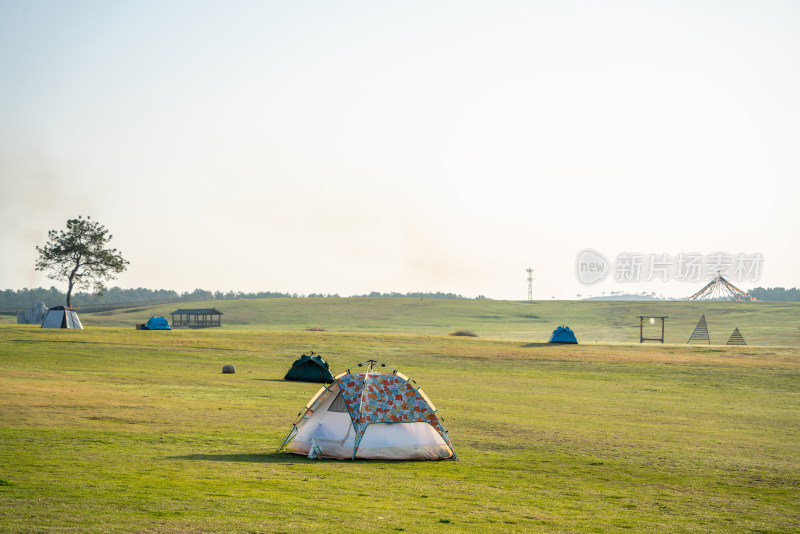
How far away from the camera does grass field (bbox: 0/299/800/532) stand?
15.1 m

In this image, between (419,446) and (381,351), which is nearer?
(419,446)

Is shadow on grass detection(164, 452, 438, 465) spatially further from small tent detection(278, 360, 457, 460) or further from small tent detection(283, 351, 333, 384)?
small tent detection(283, 351, 333, 384)

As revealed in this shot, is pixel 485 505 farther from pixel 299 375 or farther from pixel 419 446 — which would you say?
pixel 299 375

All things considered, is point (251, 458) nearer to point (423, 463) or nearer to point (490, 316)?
point (423, 463)

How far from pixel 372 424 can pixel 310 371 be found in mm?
25811

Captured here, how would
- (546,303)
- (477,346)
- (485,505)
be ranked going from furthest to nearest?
(546,303), (477,346), (485,505)

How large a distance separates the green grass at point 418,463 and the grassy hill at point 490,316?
247 ft

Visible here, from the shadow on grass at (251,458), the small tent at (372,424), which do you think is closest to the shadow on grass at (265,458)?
the shadow on grass at (251,458)

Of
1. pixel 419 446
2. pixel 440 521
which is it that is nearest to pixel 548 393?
pixel 419 446

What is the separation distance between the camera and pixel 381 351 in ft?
222

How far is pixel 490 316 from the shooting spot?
164375mm

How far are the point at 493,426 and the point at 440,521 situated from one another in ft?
50.3

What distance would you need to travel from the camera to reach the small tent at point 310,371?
1874 inches

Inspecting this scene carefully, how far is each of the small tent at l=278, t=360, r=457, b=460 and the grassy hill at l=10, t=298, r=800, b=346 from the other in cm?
9500
